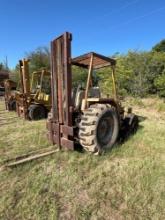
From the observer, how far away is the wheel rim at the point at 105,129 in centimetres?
416

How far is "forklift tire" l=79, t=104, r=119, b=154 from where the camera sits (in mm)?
3904

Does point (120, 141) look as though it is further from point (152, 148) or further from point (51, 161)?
point (51, 161)

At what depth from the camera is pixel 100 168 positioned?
3.47 meters

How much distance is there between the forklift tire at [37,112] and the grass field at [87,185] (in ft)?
11.0

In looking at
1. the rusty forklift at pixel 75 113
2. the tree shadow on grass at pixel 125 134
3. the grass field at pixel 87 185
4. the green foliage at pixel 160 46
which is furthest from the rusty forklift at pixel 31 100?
the green foliage at pixel 160 46

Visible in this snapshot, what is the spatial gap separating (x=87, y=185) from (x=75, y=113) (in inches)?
67.2

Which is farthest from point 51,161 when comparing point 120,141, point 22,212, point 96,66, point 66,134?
point 96,66

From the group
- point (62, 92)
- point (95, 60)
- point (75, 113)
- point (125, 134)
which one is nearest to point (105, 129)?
point (75, 113)

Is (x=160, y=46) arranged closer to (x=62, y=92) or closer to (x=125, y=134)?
(x=125, y=134)

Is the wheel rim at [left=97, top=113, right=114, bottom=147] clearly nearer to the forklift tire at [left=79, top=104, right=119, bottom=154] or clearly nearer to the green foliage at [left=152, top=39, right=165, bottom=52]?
the forklift tire at [left=79, top=104, right=119, bottom=154]

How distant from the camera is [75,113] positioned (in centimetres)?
431

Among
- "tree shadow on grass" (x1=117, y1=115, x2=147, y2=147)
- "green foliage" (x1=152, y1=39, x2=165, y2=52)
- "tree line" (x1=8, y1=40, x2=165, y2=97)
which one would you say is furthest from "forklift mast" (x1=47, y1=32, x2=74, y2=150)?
"green foliage" (x1=152, y1=39, x2=165, y2=52)

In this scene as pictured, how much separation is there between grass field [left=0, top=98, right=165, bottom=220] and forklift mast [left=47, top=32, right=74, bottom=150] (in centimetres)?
40

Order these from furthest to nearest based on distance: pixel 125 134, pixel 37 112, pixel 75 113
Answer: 1. pixel 37 112
2. pixel 125 134
3. pixel 75 113
